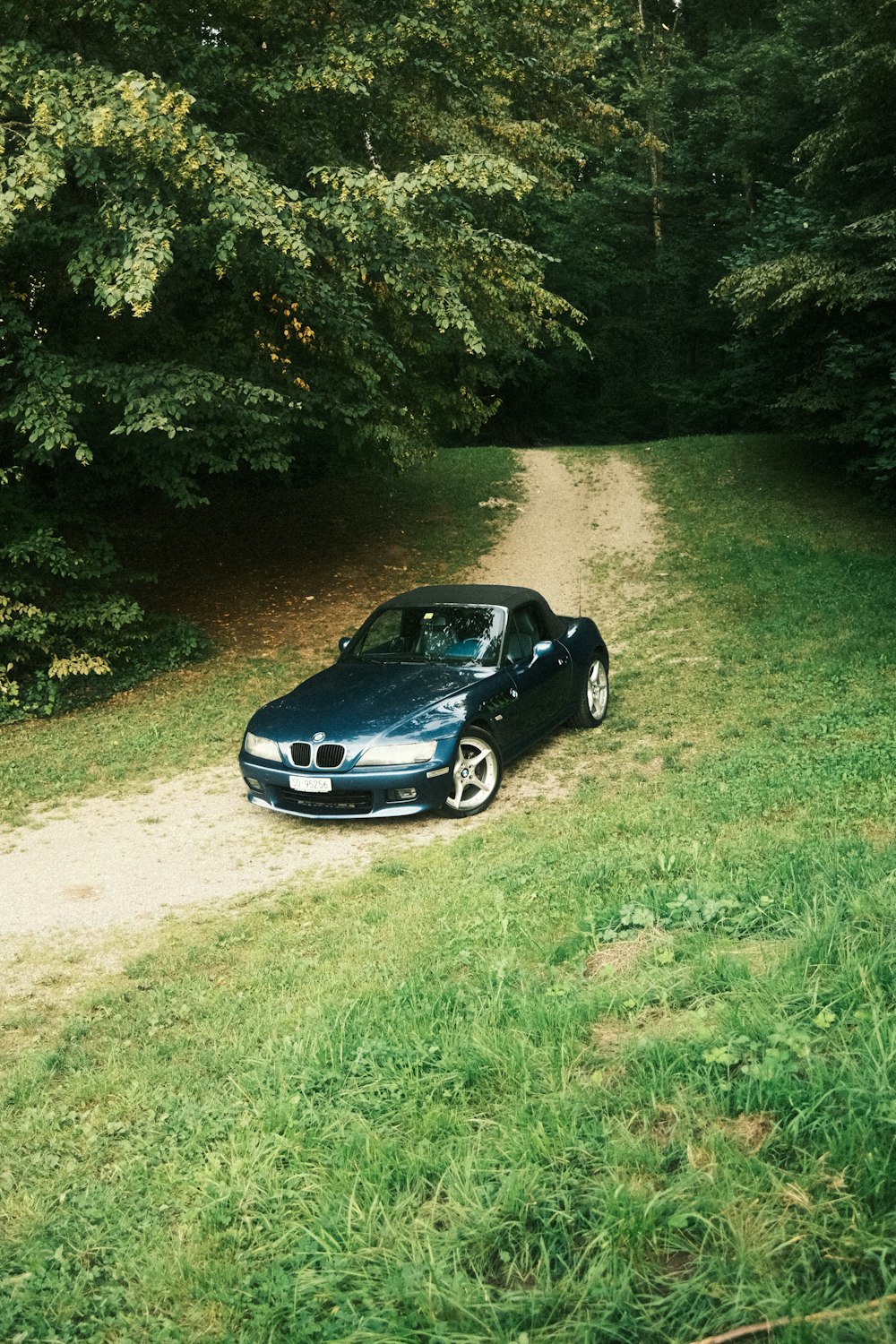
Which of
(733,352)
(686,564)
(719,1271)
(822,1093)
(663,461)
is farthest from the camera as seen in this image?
(663,461)

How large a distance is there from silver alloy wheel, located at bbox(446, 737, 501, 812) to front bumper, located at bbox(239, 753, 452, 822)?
20 cm

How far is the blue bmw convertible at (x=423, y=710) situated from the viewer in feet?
24.8

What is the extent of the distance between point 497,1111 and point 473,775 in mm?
4812

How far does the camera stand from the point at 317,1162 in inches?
127

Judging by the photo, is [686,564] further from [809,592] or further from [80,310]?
[80,310]

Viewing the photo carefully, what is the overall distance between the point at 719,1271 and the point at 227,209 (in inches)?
370

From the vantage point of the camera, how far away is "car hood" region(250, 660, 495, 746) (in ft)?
25.1

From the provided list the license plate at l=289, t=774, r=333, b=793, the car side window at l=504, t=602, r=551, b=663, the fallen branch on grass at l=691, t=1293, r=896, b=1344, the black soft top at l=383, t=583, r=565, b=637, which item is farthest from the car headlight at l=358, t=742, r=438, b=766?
the fallen branch on grass at l=691, t=1293, r=896, b=1344

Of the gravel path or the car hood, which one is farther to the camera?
the car hood

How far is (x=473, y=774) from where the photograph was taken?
810 centimetres

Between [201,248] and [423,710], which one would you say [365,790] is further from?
[201,248]

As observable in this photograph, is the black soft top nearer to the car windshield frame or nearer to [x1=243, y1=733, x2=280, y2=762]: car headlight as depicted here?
the car windshield frame

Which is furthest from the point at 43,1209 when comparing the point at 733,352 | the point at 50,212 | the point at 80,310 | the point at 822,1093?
the point at 733,352

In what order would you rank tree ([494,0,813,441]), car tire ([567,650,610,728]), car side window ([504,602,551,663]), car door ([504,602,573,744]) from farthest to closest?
tree ([494,0,813,441]) → car tire ([567,650,610,728]) → car side window ([504,602,551,663]) → car door ([504,602,573,744])
